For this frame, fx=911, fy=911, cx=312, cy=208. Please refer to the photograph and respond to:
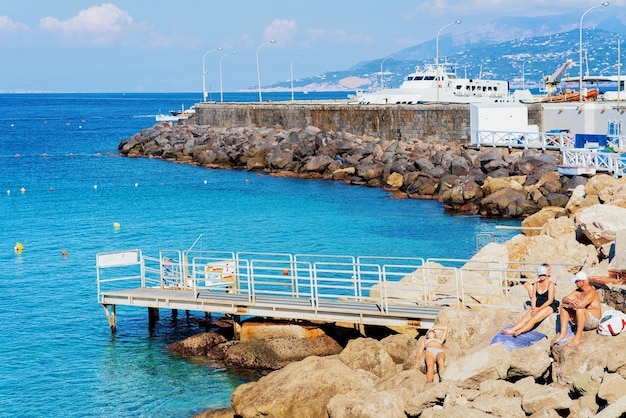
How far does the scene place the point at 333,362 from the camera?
1458cm

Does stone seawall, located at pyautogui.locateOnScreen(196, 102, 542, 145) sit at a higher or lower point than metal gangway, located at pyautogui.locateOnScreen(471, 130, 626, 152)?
higher

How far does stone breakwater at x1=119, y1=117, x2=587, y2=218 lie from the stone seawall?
623 mm

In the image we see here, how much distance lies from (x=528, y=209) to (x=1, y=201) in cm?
2724

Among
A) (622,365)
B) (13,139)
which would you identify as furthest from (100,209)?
(13,139)

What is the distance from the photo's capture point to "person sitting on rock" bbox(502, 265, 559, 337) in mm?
13766

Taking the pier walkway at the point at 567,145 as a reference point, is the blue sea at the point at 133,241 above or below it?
below

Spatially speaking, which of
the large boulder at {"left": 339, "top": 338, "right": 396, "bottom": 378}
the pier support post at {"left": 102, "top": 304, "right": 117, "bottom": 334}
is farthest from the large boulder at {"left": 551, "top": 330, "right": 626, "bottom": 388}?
the pier support post at {"left": 102, "top": 304, "right": 117, "bottom": 334}

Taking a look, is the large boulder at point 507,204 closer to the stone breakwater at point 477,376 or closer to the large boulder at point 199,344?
the stone breakwater at point 477,376

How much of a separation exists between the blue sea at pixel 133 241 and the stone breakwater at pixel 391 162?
1160 millimetres

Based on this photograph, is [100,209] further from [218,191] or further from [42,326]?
[42,326]

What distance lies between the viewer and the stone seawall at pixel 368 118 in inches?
1949

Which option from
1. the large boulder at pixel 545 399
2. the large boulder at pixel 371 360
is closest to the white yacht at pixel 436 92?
the large boulder at pixel 371 360

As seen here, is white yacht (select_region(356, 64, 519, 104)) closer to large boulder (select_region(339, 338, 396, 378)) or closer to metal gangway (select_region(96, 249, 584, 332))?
metal gangway (select_region(96, 249, 584, 332))

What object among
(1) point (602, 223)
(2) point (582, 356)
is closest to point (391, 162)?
(1) point (602, 223)
